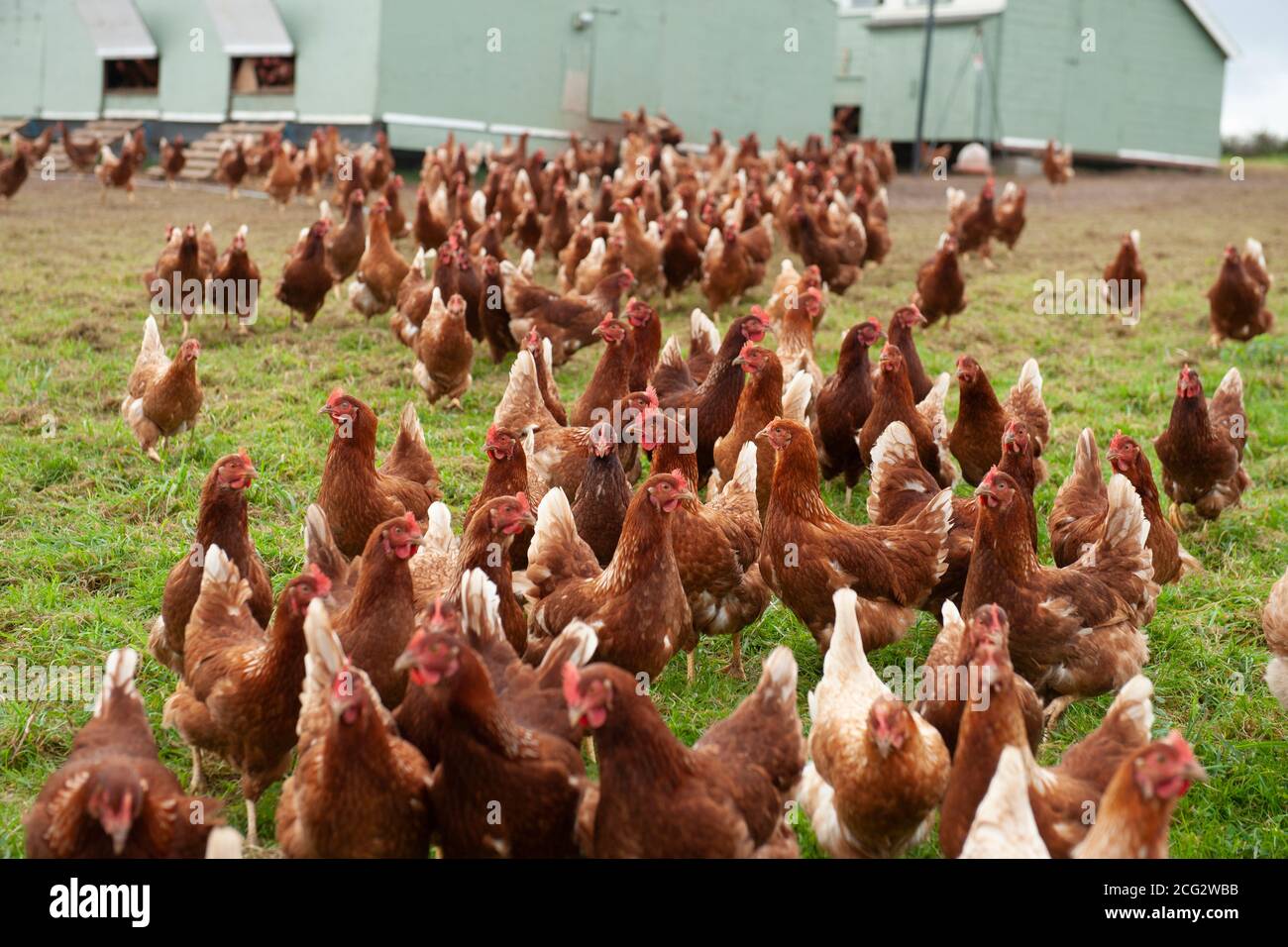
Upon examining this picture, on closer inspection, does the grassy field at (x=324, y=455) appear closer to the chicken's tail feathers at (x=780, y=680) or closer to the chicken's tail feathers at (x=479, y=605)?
the chicken's tail feathers at (x=780, y=680)

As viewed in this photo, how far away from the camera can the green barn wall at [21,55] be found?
23750mm

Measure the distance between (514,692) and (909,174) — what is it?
26058 millimetres

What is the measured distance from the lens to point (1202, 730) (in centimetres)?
449

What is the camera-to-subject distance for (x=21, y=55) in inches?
952

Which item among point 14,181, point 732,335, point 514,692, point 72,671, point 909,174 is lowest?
point 72,671

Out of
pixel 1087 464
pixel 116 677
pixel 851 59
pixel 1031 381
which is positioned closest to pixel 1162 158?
pixel 851 59

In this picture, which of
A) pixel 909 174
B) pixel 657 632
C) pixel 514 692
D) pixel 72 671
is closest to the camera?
pixel 514 692

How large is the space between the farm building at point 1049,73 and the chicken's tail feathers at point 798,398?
22.9 meters

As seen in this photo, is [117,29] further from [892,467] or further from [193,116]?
[892,467]

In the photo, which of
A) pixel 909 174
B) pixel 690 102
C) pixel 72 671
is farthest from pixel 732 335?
pixel 909 174

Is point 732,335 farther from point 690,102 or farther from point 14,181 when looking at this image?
point 690,102

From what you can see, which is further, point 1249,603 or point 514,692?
point 1249,603

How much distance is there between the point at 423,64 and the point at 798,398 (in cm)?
1663

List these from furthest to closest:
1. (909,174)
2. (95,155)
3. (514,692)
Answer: (909,174) < (95,155) < (514,692)
